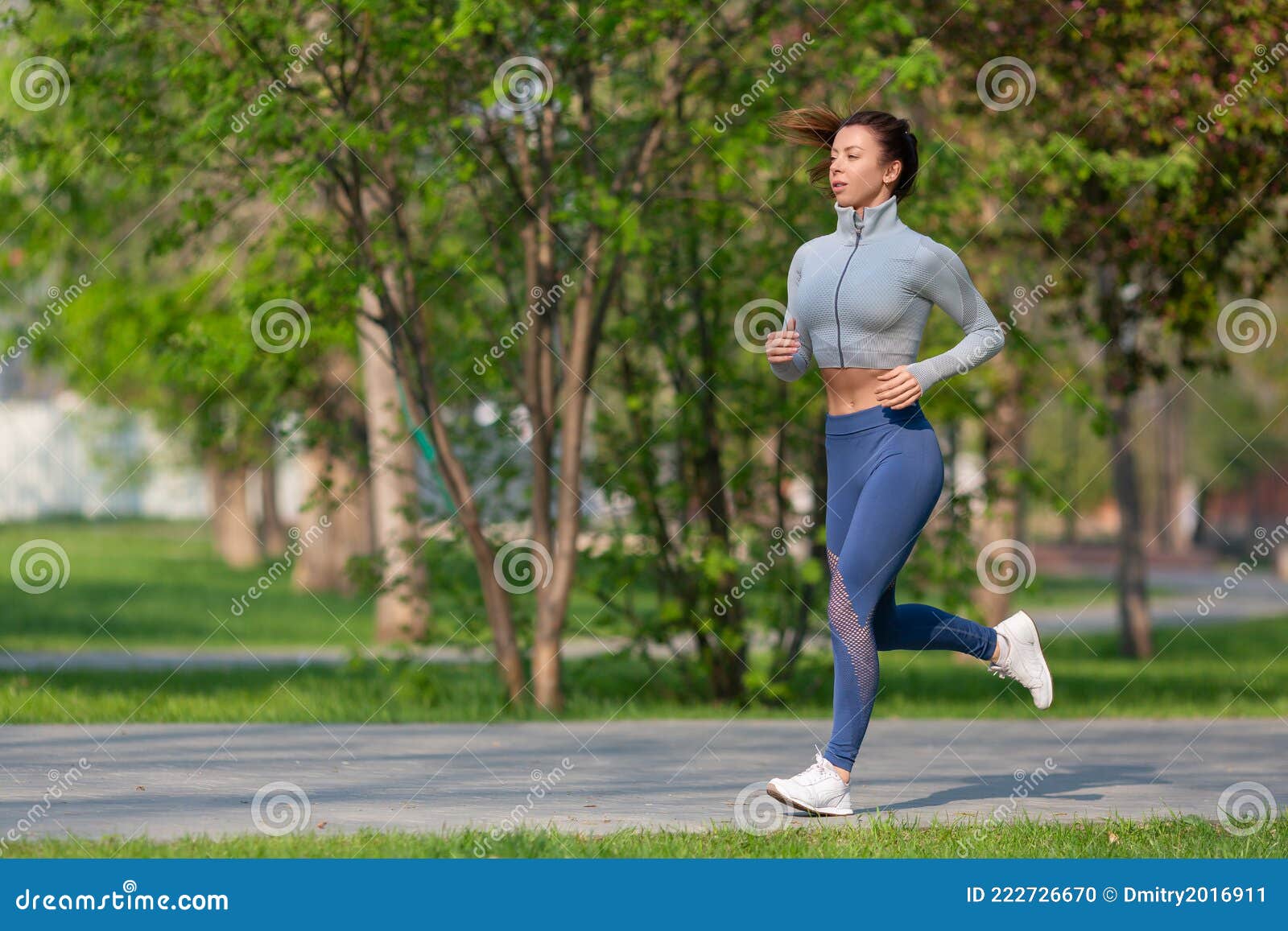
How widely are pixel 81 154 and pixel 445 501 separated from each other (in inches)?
172

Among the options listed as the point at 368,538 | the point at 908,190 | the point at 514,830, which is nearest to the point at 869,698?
the point at 514,830

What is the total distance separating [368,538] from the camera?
2447 centimetres

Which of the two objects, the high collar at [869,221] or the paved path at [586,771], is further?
the high collar at [869,221]

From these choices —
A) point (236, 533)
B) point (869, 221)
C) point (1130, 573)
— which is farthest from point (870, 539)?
point (236, 533)

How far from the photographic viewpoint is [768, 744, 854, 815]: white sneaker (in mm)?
5164
